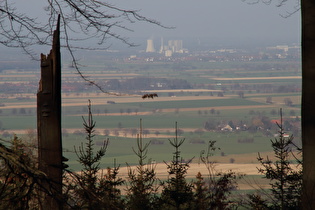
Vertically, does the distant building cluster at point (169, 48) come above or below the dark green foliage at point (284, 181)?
above

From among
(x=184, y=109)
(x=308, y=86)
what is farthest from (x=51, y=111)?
(x=184, y=109)

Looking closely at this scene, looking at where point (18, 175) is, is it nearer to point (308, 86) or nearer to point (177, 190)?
point (308, 86)

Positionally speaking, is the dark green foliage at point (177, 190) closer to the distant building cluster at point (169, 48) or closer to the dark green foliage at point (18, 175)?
the dark green foliage at point (18, 175)

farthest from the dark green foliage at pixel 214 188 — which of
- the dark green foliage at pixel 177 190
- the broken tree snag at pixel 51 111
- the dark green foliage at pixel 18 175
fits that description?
the dark green foliage at pixel 18 175

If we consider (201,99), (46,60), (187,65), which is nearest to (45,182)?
(46,60)

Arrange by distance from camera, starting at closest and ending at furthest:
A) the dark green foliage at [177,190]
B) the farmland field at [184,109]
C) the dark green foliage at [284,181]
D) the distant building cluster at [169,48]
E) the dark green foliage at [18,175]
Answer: the dark green foliage at [18,175] < the dark green foliage at [284,181] < the dark green foliage at [177,190] < the farmland field at [184,109] < the distant building cluster at [169,48]

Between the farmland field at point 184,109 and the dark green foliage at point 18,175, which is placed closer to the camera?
the dark green foliage at point 18,175

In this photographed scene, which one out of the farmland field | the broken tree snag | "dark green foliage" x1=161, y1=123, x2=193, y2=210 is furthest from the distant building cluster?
the broken tree snag
